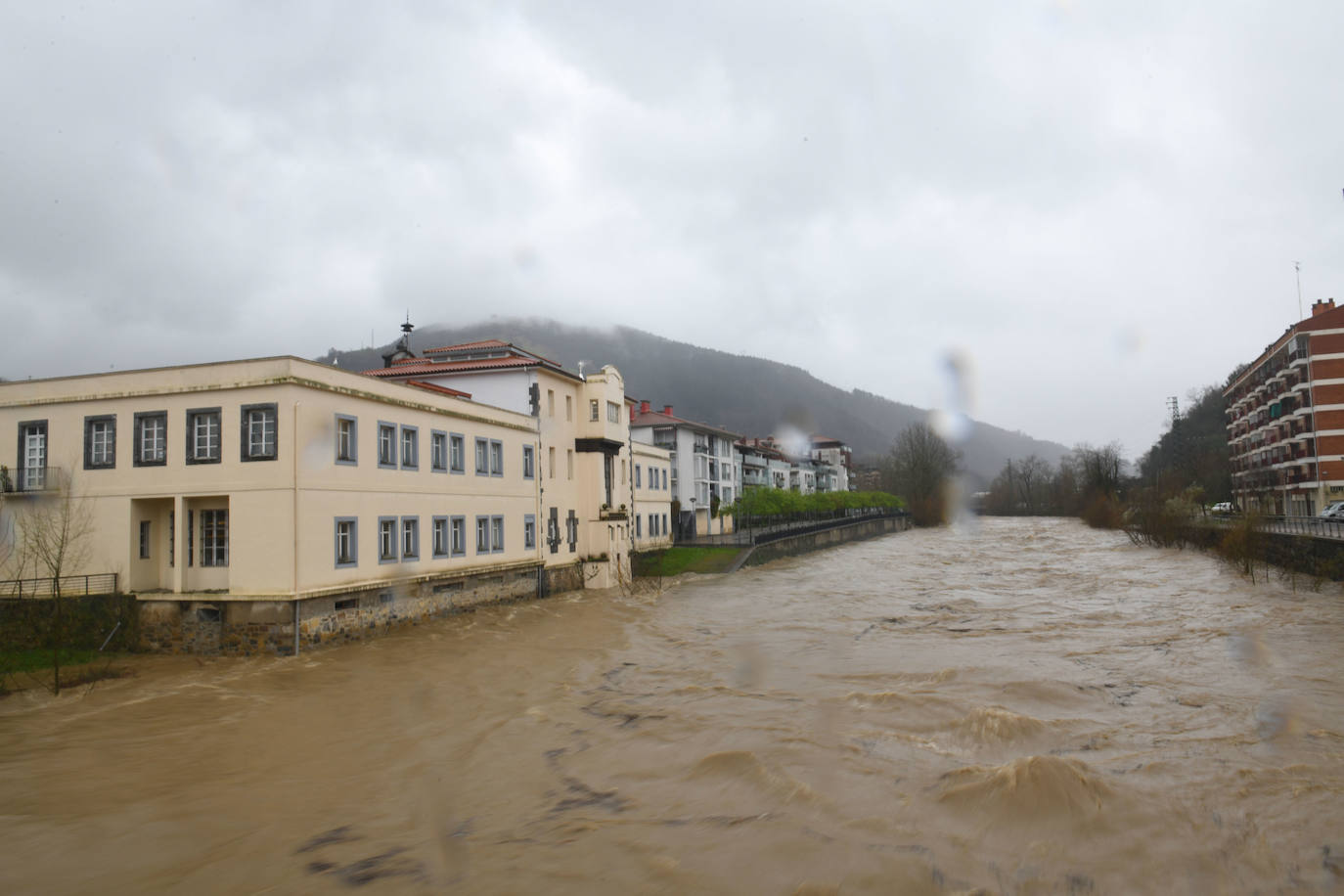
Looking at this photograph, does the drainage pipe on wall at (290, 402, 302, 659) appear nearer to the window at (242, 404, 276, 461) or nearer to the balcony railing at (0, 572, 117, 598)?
the window at (242, 404, 276, 461)

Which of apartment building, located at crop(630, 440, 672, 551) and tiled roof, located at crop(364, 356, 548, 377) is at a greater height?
tiled roof, located at crop(364, 356, 548, 377)

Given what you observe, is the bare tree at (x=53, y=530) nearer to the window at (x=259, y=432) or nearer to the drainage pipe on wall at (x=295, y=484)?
the window at (x=259, y=432)

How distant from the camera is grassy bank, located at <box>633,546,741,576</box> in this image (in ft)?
131

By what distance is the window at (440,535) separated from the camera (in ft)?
80.1

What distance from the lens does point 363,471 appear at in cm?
2139

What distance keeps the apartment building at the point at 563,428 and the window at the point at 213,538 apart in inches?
451

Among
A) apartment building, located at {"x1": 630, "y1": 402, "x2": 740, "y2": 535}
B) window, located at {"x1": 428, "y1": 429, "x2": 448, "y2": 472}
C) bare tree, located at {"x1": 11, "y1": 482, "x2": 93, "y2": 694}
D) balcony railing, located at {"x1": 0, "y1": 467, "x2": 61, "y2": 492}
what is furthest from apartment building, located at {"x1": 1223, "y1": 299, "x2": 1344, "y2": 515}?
balcony railing, located at {"x1": 0, "y1": 467, "x2": 61, "y2": 492}

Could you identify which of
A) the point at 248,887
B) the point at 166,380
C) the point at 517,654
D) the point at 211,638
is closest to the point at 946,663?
the point at 517,654

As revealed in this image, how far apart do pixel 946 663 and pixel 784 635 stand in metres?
5.66

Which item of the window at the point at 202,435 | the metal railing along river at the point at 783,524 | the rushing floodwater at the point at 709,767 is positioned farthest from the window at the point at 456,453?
the metal railing along river at the point at 783,524

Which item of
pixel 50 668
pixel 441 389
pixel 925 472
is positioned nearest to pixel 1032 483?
pixel 925 472

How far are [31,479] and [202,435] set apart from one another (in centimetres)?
522

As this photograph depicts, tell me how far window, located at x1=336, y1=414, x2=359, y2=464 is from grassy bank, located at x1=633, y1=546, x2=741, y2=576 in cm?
2011

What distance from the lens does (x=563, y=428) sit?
1353 inches
